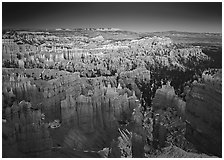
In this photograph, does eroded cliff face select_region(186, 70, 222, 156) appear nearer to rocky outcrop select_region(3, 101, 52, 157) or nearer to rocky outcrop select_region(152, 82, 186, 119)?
rocky outcrop select_region(152, 82, 186, 119)

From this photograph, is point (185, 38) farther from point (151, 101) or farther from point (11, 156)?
point (11, 156)

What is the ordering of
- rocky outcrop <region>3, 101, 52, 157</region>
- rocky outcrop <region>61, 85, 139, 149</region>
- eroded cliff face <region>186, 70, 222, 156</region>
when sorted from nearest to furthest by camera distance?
rocky outcrop <region>3, 101, 52, 157</region> → eroded cliff face <region>186, 70, 222, 156</region> → rocky outcrop <region>61, 85, 139, 149</region>

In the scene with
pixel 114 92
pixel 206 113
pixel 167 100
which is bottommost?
pixel 206 113

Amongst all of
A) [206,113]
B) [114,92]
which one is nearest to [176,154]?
[206,113]

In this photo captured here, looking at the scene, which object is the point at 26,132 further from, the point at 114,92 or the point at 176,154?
the point at 176,154

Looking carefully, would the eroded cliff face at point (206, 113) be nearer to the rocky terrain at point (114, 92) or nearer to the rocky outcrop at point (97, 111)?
the rocky terrain at point (114, 92)

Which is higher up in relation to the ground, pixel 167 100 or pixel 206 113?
pixel 167 100

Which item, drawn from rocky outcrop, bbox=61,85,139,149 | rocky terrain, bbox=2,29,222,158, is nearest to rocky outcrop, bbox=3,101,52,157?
rocky terrain, bbox=2,29,222,158
